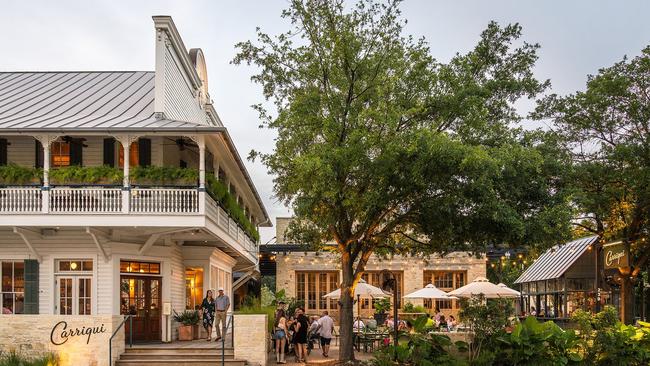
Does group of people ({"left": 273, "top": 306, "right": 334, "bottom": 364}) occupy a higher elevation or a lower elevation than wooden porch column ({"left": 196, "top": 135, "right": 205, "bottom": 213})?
lower

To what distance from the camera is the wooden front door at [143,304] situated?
24.1 meters

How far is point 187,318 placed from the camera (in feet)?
84.4

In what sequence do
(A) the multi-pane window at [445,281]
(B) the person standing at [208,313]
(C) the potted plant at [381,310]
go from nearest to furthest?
(B) the person standing at [208,313], (C) the potted plant at [381,310], (A) the multi-pane window at [445,281]

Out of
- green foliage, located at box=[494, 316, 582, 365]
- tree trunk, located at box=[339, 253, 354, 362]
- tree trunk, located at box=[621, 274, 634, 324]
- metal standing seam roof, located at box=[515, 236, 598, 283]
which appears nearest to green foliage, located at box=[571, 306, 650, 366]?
green foliage, located at box=[494, 316, 582, 365]

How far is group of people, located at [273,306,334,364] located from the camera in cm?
2316

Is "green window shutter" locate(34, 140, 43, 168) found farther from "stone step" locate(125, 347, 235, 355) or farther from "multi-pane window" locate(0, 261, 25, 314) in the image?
"stone step" locate(125, 347, 235, 355)

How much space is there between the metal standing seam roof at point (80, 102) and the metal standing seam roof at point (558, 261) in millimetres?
17656

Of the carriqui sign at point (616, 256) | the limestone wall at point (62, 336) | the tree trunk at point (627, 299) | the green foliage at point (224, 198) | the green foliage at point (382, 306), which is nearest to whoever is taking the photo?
the limestone wall at point (62, 336)

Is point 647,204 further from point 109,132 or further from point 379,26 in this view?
point 109,132

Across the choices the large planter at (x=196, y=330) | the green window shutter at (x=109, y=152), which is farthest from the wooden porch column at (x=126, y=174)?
the large planter at (x=196, y=330)

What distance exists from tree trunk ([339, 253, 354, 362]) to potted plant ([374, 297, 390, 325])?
53.3ft

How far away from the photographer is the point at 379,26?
895 inches

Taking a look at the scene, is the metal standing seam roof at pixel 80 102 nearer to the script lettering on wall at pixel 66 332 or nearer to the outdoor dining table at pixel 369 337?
the script lettering on wall at pixel 66 332

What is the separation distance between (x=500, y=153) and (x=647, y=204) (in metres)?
8.58
